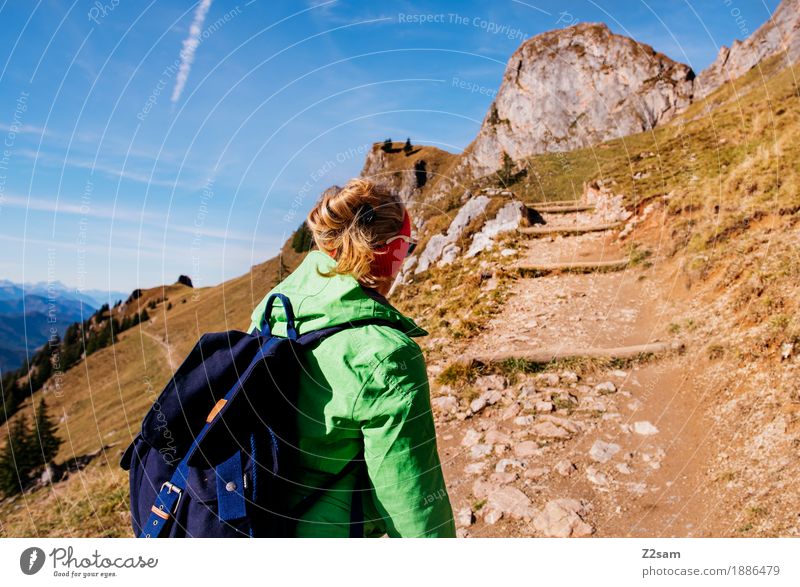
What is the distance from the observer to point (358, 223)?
Result: 1918 millimetres

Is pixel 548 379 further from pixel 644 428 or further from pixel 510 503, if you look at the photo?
pixel 510 503

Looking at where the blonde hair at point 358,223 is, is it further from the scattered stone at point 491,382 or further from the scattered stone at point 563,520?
the scattered stone at point 491,382

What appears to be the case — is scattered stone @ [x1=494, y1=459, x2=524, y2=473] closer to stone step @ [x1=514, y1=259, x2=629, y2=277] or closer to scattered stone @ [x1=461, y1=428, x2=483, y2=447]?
scattered stone @ [x1=461, y1=428, x2=483, y2=447]

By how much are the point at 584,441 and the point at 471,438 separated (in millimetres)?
985

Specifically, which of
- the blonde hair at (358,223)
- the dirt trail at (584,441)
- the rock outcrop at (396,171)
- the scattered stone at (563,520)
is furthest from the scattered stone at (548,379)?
the blonde hair at (358,223)

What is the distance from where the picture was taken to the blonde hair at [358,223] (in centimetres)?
188

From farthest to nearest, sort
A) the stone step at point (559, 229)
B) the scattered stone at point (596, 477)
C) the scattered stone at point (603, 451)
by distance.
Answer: the stone step at point (559, 229) < the scattered stone at point (603, 451) < the scattered stone at point (596, 477)

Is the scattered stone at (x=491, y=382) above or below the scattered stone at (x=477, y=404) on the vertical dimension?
above

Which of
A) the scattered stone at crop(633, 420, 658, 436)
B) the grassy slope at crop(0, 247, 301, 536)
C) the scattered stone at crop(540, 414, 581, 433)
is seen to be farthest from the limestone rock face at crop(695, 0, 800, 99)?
the scattered stone at crop(540, 414, 581, 433)

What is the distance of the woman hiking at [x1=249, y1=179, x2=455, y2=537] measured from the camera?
63.0 inches

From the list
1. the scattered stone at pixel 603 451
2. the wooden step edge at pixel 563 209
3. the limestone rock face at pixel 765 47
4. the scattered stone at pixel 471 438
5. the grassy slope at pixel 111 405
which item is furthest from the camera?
the limestone rock face at pixel 765 47

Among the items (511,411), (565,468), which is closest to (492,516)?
(565,468)
